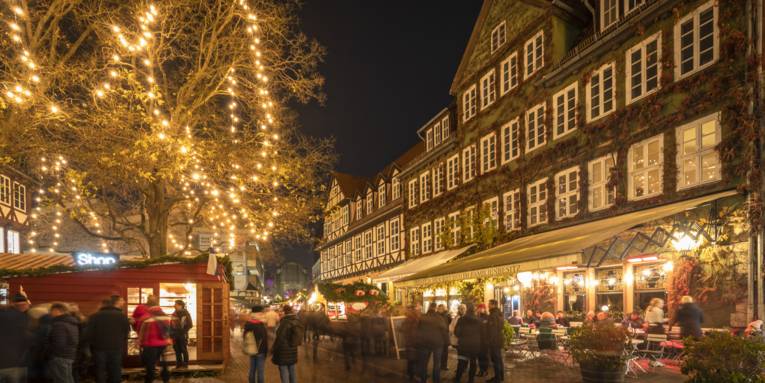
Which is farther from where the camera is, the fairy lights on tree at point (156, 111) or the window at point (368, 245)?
the window at point (368, 245)

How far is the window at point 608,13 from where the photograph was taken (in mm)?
15469

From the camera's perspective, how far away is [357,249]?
41062mm

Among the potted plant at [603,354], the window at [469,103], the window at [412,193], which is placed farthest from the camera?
the window at [412,193]

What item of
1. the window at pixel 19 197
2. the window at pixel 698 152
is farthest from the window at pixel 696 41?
the window at pixel 19 197

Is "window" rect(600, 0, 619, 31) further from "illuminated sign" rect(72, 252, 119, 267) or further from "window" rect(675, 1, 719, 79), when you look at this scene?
"illuminated sign" rect(72, 252, 119, 267)

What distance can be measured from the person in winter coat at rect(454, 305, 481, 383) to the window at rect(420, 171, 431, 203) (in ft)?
57.4

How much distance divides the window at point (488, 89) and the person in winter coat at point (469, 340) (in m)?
13.1

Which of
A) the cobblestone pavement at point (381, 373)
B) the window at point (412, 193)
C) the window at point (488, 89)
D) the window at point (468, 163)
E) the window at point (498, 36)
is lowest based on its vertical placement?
the cobblestone pavement at point (381, 373)

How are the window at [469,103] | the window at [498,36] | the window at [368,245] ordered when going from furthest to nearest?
the window at [368,245], the window at [469,103], the window at [498,36]

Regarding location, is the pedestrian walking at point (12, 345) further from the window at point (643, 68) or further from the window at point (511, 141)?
the window at point (511, 141)

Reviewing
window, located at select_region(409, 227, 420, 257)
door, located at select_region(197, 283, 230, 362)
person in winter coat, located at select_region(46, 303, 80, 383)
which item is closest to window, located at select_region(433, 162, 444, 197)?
window, located at select_region(409, 227, 420, 257)

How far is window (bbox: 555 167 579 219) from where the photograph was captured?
16.7 meters

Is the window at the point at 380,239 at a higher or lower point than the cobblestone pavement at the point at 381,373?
higher

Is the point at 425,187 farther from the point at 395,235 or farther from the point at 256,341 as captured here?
the point at 256,341
